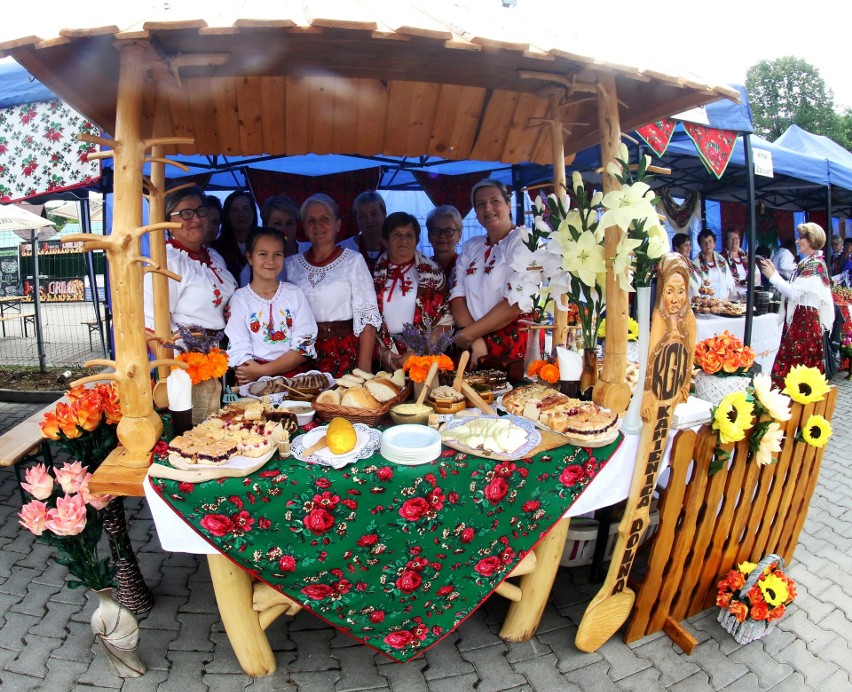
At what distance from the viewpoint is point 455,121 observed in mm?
2920

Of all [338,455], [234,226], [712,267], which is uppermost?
[234,226]

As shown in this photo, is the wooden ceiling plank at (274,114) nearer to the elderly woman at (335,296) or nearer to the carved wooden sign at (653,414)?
the elderly woman at (335,296)

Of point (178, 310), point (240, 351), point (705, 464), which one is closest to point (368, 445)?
point (240, 351)

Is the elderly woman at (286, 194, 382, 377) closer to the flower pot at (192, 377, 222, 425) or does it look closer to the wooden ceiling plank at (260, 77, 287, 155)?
the wooden ceiling plank at (260, 77, 287, 155)

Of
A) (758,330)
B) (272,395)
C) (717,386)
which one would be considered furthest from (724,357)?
(758,330)

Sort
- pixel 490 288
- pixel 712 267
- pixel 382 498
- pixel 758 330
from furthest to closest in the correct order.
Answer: pixel 712 267 < pixel 758 330 < pixel 490 288 < pixel 382 498

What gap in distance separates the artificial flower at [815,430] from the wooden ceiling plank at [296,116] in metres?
2.85

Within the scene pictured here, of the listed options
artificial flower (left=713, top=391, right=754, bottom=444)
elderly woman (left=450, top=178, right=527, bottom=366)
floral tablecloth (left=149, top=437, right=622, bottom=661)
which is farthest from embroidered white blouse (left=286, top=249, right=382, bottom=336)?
artificial flower (left=713, top=391, right=754, bottom=444)

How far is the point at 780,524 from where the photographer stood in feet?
8.09

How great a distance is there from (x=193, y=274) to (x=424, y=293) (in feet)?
4.80

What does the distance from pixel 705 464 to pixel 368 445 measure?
141 cm

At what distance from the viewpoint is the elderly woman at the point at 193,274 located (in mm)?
2908

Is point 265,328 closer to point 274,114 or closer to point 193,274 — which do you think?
point 193,274

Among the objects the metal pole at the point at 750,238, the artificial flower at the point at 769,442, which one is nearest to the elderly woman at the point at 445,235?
the artificial flower at the point at 769,442
